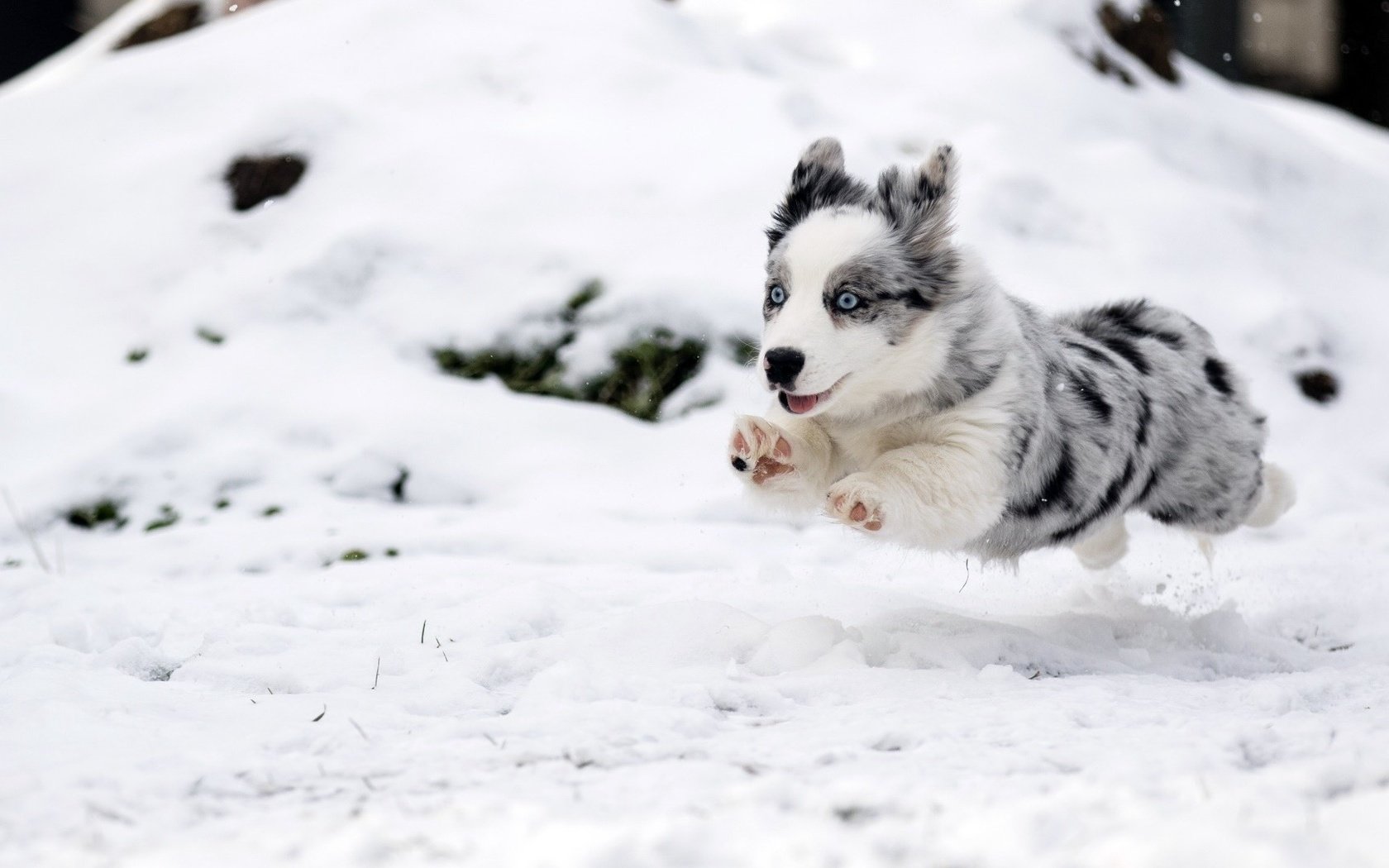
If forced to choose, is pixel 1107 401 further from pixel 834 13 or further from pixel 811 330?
pixel 834 13

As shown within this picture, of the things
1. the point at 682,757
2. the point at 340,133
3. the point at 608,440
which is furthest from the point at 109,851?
the point at 340,133

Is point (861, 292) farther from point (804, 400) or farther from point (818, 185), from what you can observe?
point (818, 185)

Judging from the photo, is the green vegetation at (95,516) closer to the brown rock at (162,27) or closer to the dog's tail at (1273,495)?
the dog's tail at (1273,495)

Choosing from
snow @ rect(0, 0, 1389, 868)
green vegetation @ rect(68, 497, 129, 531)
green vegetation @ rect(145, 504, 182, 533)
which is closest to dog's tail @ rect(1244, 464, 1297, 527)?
snow @ rect(0, 0, 1389, 868)

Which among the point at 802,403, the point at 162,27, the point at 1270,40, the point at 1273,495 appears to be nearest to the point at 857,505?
the point at 802,403

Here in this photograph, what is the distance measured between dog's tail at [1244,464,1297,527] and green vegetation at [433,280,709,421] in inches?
106

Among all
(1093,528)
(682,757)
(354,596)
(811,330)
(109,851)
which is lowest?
(354,596)

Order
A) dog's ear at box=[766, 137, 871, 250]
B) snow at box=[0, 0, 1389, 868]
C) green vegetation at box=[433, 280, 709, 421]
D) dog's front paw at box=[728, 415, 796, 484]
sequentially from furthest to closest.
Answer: green vegetation at box=[433, 280, 709, 421] < dog's ear at box=[766, 137, 871, 250] < dog's front paw at box=[728, 415, 796, 484] < snow at box=[0, 0, 1389, 868]

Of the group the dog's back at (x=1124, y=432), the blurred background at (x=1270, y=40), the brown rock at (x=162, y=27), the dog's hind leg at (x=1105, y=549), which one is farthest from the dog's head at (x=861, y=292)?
the blurred background at (x=1270, y=40)

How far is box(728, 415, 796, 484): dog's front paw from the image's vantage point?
359cm

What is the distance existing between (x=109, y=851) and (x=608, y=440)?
389 cm

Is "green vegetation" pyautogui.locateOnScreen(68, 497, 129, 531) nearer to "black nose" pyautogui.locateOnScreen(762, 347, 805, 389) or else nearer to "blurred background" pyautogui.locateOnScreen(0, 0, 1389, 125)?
"black nose" pyautogui.locateOnScreen(762, 347, 805, 389)

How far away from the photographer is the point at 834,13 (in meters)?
9.26

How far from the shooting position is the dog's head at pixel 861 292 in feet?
11.2
